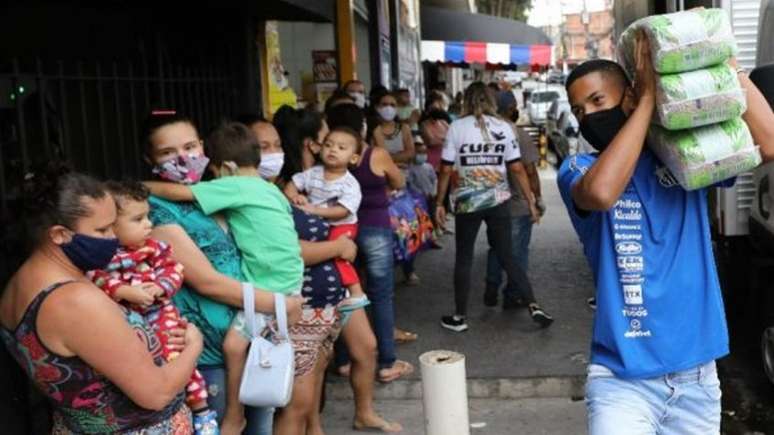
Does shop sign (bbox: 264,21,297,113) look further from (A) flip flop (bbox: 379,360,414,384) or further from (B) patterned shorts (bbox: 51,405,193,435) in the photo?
(B) patterned shorts (bbox: 51,405,193,435)

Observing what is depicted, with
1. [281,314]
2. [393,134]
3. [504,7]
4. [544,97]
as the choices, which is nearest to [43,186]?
[281,314]

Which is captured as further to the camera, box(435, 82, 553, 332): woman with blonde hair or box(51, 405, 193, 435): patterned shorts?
box(435, 82, 553, 332): woman with blonde hair

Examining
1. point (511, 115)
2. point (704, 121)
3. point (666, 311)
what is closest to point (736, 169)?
point (704, 121)

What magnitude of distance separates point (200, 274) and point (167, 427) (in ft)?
1.86

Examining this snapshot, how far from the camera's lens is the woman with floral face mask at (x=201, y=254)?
3.13m

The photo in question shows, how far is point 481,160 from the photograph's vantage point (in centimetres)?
638

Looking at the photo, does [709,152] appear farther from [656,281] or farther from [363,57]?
[363,57]

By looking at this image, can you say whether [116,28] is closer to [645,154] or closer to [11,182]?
[11,182]

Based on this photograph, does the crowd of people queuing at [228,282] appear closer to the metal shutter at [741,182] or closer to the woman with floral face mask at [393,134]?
the metal shutter at [741,182]

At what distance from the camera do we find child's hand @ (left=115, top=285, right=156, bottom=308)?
2.70 m

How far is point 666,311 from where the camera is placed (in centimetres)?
264

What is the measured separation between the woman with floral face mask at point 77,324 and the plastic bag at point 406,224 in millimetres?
3840

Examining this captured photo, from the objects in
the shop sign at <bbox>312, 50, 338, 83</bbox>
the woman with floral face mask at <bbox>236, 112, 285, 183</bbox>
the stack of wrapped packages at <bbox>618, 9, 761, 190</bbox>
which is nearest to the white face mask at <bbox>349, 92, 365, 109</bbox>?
the shop sign at <bbox>312, 50, 338, 83</bbox>

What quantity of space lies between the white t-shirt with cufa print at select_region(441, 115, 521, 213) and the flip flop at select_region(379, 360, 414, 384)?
4.08ft
